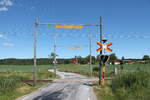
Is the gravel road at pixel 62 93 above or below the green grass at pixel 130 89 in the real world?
below

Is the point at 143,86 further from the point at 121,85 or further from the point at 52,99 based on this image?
the point at 52,99

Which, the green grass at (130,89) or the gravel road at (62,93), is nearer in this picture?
the green grass at (130,89)

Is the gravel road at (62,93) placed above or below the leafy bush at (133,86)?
below

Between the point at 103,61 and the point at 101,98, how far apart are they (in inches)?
171

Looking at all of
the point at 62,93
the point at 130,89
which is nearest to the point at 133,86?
the point at 130,89

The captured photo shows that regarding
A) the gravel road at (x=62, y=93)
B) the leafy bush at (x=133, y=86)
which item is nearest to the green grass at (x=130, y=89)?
the leafy bush at (x=133, y=86)

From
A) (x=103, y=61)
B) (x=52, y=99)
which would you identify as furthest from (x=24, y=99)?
(x=103, y=61)

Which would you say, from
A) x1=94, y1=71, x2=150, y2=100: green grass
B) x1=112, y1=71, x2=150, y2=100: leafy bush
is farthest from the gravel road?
x1=112, y1=71, x2=150, y2=100: leafy bush

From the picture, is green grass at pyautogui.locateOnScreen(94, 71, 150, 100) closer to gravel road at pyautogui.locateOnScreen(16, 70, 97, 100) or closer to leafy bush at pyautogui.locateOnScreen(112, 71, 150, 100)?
leafy bush at pyautogui.locateOnScreen(112, 71, 150, 100)

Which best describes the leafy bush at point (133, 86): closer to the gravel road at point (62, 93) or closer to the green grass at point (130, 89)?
the green grass at point (130, 89)

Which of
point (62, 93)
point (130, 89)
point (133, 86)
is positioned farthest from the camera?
point (62, 93)

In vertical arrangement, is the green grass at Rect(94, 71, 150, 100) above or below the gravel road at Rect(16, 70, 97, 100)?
above

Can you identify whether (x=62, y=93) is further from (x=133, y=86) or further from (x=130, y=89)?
(x=133, y=86)

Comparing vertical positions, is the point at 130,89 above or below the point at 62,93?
above
